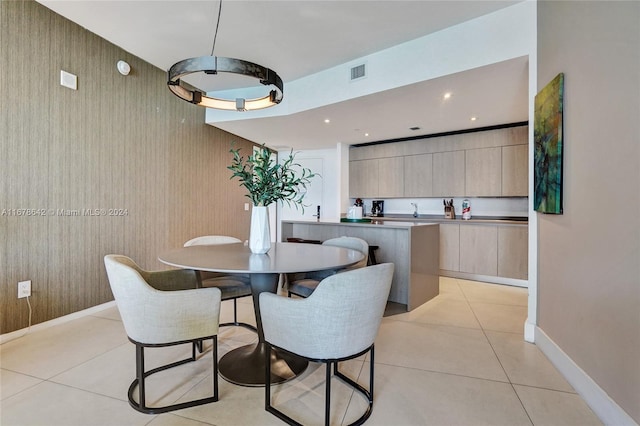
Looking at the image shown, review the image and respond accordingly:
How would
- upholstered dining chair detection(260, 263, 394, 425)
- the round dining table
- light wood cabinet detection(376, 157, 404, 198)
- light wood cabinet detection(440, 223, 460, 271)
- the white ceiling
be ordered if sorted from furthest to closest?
light wood cabinet detection(376, 157, 404, 198)
light wood cabinet detection(440, 223, 460, 271)
the white ceiling
the round dining table
upholstered dining chair detection(260, 263, 394, 425)

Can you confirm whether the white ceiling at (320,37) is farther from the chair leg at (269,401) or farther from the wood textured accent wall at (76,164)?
the chair leg at (269,401)

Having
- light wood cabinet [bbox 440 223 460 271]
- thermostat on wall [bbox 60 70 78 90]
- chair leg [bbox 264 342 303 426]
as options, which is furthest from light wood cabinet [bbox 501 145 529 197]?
thermostat on wall [bbox 60 70 78 90]

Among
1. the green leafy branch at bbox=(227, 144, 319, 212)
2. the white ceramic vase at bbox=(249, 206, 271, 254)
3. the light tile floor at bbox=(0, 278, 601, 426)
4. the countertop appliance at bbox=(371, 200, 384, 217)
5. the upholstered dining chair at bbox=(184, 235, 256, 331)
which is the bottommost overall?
the light tile floor at bbox=(0, 278, 601, 426)

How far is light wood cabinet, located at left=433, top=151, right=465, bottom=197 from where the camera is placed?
15.4 ft

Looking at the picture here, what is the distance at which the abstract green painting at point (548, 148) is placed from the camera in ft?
6.32

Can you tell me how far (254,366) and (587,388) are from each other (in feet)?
6.32

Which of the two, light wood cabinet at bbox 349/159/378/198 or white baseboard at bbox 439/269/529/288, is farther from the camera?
light wood cabinet at bbox 349/159/378/198

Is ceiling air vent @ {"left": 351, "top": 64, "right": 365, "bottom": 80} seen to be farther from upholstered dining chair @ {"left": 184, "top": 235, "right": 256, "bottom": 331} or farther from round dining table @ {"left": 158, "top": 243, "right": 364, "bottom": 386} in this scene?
upholstered dining chair @ {"left": 184, "top": 235, "right": 256, "bottom": 331}

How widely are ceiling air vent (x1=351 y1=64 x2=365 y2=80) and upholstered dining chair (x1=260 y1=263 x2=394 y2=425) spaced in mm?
2522

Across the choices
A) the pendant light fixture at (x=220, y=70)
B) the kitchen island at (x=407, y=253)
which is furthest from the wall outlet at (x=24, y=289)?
the kitchen island at (x=407, y=253)

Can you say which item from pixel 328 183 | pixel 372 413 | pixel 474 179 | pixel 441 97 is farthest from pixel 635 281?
pixel 328 183

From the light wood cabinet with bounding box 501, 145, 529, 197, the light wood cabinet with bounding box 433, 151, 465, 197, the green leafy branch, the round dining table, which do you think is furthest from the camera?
the light wood cabinet with bounding box 433, 151, 465, 197

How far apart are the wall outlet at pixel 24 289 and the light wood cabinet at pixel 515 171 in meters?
5.64

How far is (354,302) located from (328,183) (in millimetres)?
5073
